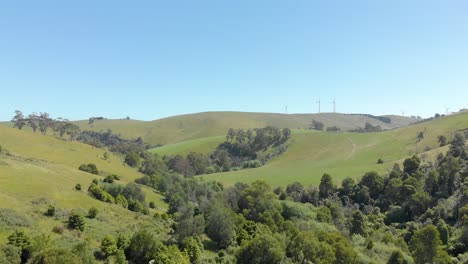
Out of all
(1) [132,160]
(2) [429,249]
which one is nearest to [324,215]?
(2) [429,249]

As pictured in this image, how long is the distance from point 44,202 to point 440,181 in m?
95.5

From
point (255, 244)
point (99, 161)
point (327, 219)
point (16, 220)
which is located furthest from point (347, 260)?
point (99, 161)

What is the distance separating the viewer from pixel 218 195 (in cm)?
9388

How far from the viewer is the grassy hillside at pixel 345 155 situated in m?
134

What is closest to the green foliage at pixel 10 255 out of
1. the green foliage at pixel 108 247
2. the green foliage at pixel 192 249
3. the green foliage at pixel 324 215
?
the green foliage at pixel 108 247

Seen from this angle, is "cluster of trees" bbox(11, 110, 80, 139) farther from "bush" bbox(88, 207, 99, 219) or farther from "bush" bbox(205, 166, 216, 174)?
"bush" bbox(88, 207, 99, 219)

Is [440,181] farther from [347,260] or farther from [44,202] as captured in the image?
[44,202]

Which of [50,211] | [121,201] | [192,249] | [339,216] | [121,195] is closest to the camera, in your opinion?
[50,211]

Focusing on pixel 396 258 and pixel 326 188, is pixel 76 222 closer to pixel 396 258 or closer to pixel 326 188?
pixel 396 258

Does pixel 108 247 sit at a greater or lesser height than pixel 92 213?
lesser

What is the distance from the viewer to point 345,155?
168 meters

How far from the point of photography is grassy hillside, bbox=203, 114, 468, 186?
134 metres

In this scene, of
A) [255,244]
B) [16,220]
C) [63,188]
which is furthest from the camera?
[63,188]

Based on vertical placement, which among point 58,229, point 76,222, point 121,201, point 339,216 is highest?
point 76,222
